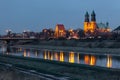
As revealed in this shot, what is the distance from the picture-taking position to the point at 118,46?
272 feet

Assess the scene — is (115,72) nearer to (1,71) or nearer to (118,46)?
(1,71)

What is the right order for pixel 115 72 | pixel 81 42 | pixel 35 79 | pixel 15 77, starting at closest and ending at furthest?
pixel 35 79 → pixel 15 77 → pixel 115 72 → pixel 81 42

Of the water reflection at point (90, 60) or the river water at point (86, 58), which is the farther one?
the water reflection at point (90, 60)

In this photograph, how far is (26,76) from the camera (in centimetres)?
2005

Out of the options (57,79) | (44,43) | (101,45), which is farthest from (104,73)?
A: (44,43)

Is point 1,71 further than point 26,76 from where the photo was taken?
Yes

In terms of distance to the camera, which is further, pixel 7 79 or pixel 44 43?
pixel 44 43

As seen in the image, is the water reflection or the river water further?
the water reflection

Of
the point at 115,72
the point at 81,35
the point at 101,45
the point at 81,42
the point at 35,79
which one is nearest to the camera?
Answer: the point at 35,79

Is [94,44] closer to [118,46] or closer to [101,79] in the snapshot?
[118,46]

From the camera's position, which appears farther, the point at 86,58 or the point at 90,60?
the point at 86,58

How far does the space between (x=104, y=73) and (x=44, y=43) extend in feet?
342

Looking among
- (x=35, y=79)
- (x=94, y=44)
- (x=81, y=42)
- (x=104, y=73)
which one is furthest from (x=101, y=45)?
(x=35, y=79)

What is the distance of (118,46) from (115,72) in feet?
196
